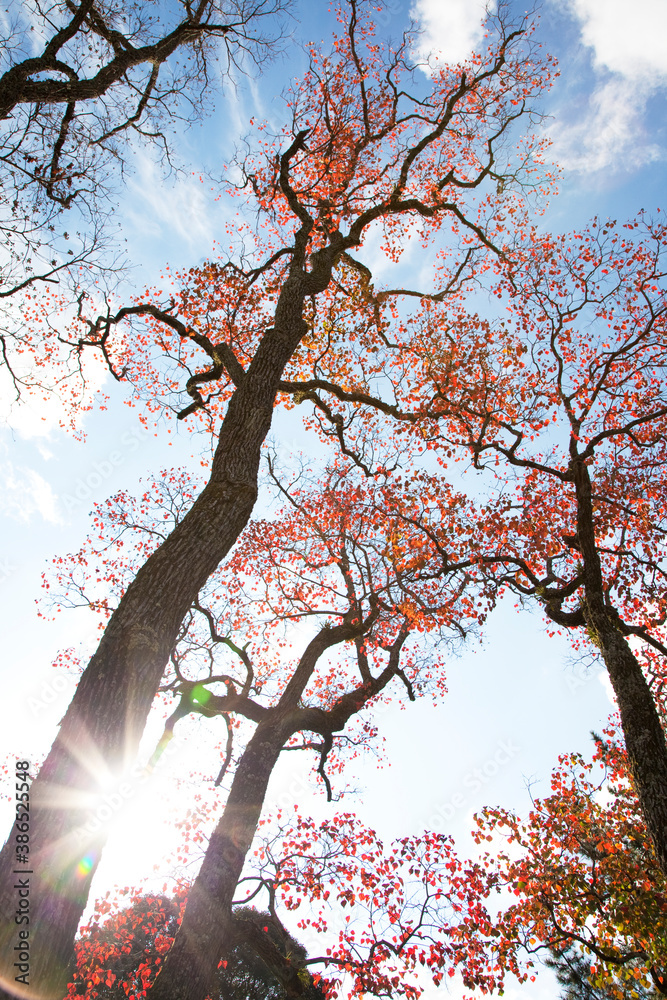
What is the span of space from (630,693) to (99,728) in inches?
281

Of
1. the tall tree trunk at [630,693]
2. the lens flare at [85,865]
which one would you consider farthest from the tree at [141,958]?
the lens flare at [85,865]

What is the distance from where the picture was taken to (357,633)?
10445mm

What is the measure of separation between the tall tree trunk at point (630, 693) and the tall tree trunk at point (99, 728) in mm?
6198

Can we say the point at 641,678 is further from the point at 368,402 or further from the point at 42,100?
the point at 42,100

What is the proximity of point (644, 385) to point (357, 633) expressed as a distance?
26.7ft

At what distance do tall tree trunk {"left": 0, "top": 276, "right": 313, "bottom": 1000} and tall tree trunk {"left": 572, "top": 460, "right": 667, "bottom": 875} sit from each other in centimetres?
620

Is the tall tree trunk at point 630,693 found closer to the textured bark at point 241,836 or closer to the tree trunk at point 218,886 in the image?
the textured bark at point 241,836

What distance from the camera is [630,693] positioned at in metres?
6.82

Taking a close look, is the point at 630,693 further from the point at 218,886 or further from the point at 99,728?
the point at 99,728

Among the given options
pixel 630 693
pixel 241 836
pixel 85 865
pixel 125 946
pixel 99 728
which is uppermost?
pixel 630 693

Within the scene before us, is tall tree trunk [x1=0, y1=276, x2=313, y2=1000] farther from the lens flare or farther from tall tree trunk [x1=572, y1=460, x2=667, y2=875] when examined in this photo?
tall tree trunk [x1=572, y1=460, x2=667, y2=875]

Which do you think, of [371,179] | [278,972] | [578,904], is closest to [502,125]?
[371,179]

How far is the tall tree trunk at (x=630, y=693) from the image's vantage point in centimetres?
605

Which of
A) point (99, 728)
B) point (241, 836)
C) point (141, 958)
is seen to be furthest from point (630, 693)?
point (141, 958)
